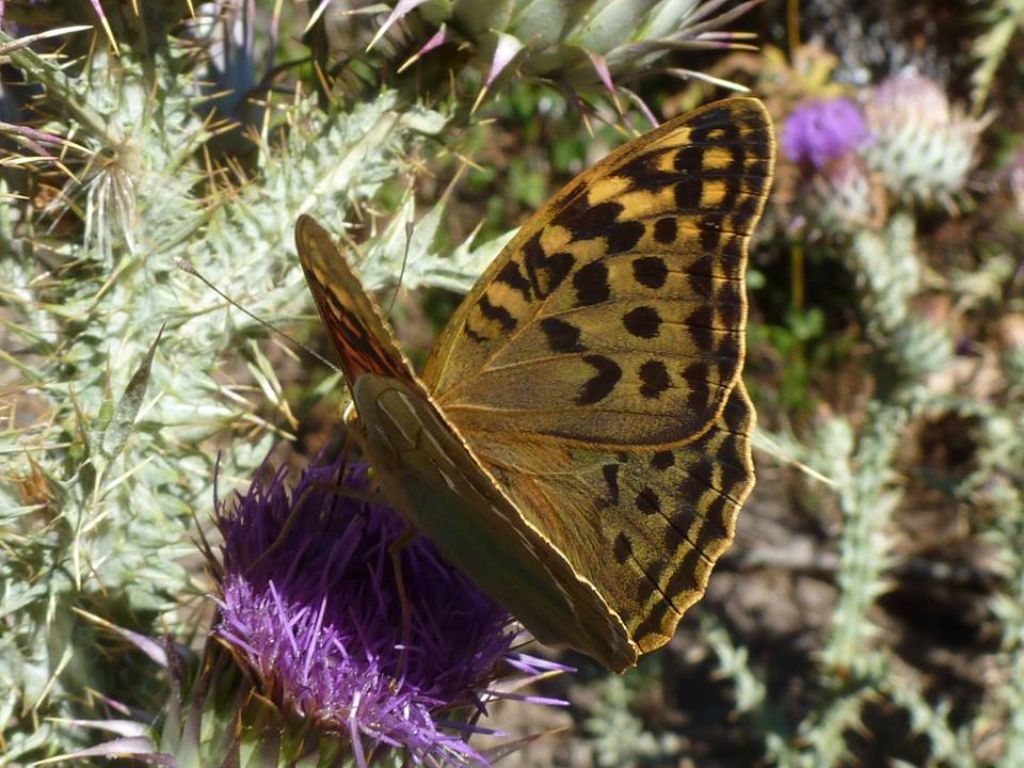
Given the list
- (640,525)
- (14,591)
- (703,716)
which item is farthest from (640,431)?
(703,716)

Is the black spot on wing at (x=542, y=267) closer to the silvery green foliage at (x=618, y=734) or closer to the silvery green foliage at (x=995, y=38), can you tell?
the silvery green foliage at (x=618, y=734)

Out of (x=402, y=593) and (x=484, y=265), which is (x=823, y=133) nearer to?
(x=484, y=265)

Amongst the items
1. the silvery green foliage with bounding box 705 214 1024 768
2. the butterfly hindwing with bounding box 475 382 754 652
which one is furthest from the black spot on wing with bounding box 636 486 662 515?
the silvery green foliage with bounding box 705 214 1024 768

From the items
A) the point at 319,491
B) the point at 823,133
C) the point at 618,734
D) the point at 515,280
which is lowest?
the point at 618,734

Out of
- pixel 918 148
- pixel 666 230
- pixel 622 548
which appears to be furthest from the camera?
pixel 918 148

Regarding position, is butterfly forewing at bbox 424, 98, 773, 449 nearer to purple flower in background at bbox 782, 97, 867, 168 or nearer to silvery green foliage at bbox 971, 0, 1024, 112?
purple flower in background at bbox 782, 97, 867, 168

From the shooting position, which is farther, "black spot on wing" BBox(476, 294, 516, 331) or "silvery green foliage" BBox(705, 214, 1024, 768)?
"silvery green foliage" BBox(705, 214, 1024, 768)

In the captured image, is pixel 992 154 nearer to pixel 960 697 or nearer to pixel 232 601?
pixel 960 697

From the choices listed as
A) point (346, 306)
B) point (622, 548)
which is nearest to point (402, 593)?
point (622, 548)
